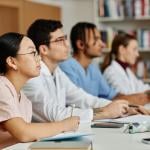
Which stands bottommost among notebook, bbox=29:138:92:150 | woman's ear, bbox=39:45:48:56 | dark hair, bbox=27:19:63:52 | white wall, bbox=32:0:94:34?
notebook, bbox=29:138:92:150

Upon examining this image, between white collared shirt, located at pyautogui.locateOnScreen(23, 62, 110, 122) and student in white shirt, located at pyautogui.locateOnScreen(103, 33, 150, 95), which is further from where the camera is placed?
student in white shirt, located at pyautogui.locateOnScreen(103, 33, 150, 95)

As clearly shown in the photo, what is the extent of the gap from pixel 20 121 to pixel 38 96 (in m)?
0.51

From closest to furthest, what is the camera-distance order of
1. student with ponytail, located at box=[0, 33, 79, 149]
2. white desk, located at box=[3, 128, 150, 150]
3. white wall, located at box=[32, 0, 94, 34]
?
1. white desk, located at box=[3, 128, 150, 150]
2. student with ponytail, located at box=[0, 33, 79, 149]
3. white wall, located at box=[32, 0, 94, 34]

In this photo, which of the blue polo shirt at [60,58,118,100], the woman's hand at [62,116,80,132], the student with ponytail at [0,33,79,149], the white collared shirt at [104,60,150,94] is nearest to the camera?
the student with ponytail at [0,33,79,149]

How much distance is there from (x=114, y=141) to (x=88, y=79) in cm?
169

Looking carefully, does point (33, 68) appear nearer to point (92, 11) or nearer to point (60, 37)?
point (60, 37)

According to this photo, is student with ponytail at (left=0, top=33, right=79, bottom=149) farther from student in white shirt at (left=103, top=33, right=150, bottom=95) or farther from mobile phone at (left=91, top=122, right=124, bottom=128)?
student in white shirt at (left=103, top=33, right=150, bottom=95)

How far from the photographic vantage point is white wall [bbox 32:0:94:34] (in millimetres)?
Result: 4984

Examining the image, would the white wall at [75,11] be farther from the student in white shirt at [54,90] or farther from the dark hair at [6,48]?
the dark hair at [6,48]

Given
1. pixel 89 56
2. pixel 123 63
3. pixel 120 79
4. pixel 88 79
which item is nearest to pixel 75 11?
pixel 123 63

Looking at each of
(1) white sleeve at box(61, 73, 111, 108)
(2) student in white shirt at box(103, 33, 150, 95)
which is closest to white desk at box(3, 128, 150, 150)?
(1) white sleeve at box(61, 73, 111, 108)

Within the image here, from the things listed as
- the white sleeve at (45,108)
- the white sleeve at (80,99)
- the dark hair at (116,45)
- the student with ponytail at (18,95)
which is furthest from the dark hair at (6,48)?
the dark hair at (116,45)

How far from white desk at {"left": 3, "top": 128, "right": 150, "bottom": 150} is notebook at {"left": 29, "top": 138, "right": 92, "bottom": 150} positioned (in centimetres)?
6

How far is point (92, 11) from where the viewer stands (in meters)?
4.96
